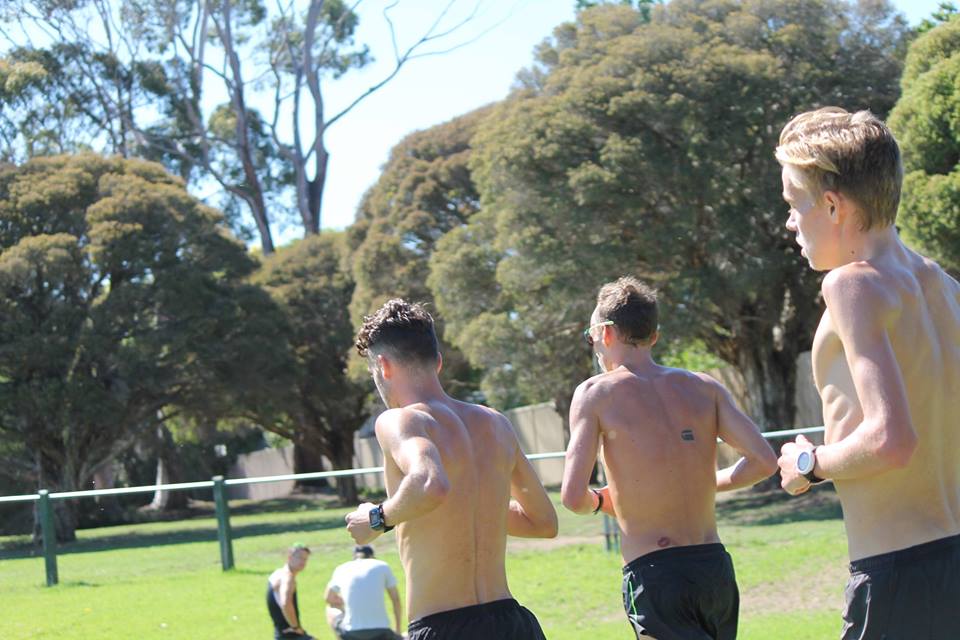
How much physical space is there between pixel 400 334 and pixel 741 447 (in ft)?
4.21

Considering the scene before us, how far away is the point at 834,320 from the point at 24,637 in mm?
9844

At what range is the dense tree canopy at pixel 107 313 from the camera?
27188 mm

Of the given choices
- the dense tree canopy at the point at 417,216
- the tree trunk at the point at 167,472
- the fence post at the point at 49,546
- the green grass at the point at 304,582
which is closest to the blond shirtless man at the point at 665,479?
the green grass at the point at 304,582

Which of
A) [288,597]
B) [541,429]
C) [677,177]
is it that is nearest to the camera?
→ [288,597]

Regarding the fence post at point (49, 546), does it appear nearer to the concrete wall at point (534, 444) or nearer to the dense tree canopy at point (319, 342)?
the concrete wall at point (534, 444)

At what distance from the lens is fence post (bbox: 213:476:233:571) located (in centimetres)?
1516

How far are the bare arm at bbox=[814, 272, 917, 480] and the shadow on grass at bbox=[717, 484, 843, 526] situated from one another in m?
16.2

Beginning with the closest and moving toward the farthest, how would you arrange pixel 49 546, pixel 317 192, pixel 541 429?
pixel 49 546 < pixel 541 429 < pixel 317 192

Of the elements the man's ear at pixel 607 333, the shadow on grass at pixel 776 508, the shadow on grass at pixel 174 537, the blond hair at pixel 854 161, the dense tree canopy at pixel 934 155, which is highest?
the dense tree canopy at pixel 934 155

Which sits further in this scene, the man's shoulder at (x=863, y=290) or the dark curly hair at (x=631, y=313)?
the dark curly hair at (x=631, y=313)

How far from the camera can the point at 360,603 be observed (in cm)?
861

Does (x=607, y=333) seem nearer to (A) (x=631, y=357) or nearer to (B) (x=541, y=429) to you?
(A) (x=631, y=357)

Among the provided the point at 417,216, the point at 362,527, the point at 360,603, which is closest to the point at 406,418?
the point at 362,527

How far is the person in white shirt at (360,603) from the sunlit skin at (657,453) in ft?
15.4
